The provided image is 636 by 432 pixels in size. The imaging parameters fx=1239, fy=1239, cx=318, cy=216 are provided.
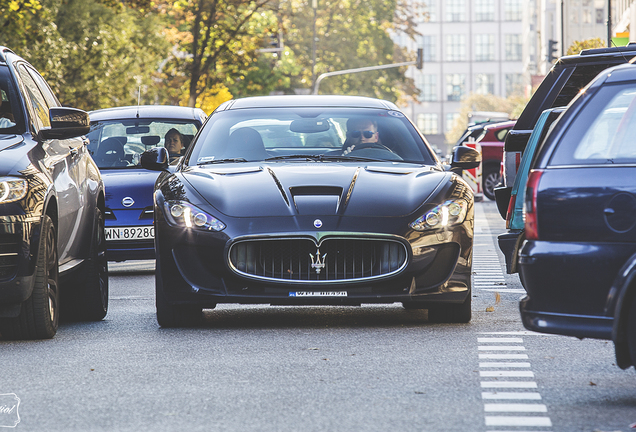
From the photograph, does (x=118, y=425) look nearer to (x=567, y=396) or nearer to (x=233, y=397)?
(x=233, y=397)

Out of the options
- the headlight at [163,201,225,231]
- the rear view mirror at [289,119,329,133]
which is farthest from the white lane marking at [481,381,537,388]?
the rear view mirror at [289,119,329,133]

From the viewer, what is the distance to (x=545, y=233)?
5.43 m

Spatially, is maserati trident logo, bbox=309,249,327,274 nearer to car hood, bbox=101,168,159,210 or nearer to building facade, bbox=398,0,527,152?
car hood, bbox=101,168,159,210

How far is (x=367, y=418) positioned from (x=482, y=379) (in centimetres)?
110

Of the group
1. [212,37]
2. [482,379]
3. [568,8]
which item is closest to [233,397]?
[482,379]

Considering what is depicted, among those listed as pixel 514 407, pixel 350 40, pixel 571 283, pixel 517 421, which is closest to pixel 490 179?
pixel 571 283

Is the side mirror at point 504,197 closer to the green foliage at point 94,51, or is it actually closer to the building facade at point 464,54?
the green foliage at point 94,51

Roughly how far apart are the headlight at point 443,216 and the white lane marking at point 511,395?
7.21ft

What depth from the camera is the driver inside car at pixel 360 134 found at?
888 centimetres

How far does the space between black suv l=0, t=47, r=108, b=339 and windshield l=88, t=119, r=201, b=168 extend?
3954mm

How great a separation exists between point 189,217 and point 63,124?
41.9 inches

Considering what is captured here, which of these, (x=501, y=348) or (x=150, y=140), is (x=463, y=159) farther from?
(x=150, y=140)

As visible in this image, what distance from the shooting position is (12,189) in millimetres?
7074

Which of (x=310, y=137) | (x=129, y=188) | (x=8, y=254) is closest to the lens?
(x=8, y=254)
